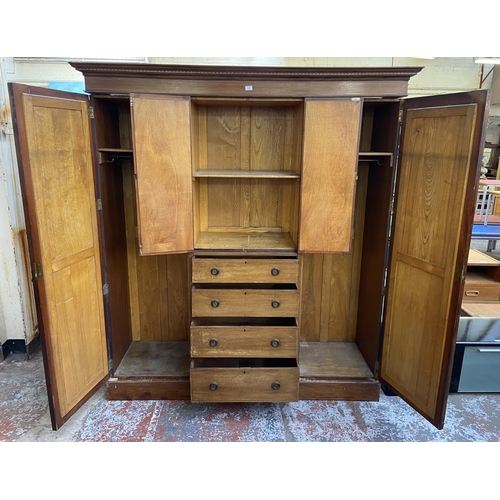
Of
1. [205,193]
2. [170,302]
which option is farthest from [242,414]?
[205,193]

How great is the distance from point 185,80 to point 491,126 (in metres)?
7.99

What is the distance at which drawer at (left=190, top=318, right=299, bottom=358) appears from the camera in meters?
2.05

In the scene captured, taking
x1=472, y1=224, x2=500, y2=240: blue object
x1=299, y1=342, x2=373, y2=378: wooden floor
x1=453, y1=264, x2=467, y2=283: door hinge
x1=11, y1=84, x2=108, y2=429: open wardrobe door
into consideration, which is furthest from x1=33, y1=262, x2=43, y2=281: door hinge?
x1=472, y1=224, x2=500, y2=240: blue object

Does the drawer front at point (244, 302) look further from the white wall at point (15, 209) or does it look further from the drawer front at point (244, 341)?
the white wall at point (15, 209)

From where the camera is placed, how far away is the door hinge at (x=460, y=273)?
5.72ft

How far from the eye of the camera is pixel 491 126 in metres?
7.64

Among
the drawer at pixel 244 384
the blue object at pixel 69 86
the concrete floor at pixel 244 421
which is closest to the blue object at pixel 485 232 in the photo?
the concrete floor at pixel 244 421

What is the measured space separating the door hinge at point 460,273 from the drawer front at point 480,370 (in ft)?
2.59

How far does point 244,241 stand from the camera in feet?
7.28

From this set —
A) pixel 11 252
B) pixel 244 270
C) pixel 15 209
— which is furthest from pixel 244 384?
pixel 15 209

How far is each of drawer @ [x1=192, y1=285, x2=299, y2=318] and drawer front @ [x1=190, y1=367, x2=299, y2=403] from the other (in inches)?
12.3

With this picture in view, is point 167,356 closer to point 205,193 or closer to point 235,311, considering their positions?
point 235,311

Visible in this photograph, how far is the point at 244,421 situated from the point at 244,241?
3.37ft

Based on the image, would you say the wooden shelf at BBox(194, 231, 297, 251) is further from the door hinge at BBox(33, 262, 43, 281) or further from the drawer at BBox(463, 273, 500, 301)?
the drawer at BBox(463, 273, 500, 301)
